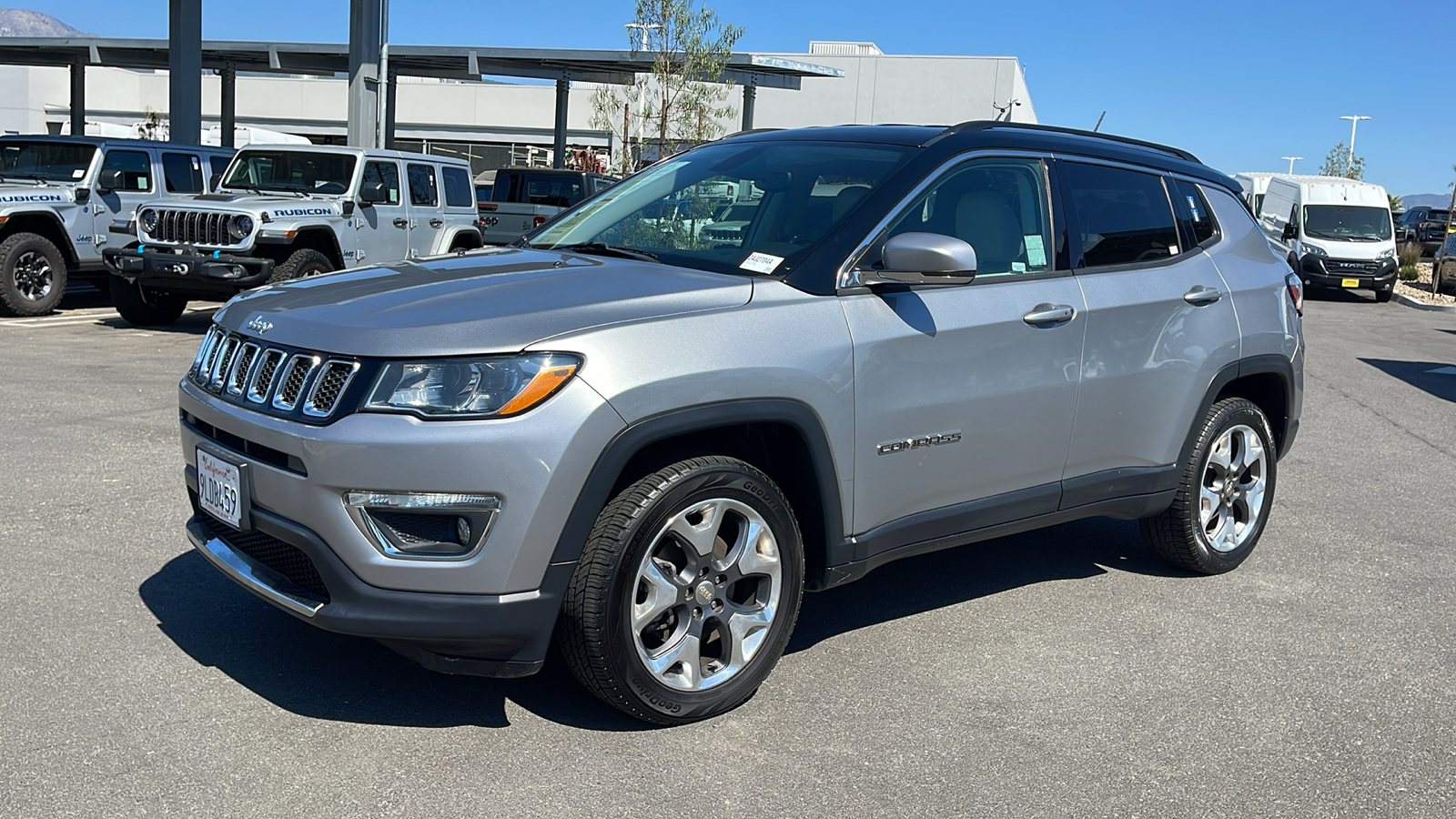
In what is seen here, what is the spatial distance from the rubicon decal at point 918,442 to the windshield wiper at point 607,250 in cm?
97

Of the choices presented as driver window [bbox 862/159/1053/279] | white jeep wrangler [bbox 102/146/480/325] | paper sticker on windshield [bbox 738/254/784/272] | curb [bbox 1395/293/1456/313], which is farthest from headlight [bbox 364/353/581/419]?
curb [bbox 1395/293/1456/313]

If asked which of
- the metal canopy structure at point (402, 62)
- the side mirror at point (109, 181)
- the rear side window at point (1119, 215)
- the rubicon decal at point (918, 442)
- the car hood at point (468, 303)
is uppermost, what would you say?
the metal canopy structure at point (402, 62)

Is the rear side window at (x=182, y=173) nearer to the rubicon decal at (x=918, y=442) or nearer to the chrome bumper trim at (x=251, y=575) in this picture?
the chrome bumper trim at (x=251, y=575)

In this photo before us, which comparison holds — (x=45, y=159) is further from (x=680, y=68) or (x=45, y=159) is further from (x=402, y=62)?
(x=402, y=62)

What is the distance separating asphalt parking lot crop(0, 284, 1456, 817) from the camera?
3.40 meters

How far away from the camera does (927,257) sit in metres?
3.89

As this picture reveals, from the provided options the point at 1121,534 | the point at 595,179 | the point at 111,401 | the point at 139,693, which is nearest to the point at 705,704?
the point at 139,693

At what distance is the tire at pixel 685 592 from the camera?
3504 millimetres

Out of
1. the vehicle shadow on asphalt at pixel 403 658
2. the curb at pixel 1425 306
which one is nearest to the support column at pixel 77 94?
the curb at pixel 1425 306

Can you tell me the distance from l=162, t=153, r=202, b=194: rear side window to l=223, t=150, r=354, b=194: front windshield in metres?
1.30

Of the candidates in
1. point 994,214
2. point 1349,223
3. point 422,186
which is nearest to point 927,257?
point 994,214

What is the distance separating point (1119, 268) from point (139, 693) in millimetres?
3647

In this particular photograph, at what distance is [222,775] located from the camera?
3355 mm

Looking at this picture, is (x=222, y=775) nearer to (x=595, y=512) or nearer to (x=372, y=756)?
(x=372, y=756)
